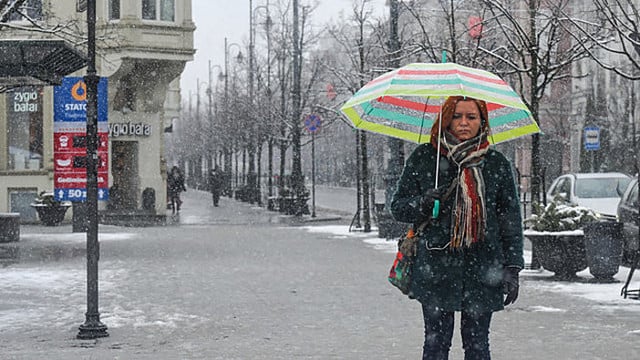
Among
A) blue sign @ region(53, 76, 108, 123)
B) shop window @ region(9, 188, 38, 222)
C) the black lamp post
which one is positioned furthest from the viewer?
shop window @ region(9, 188, 38, 222)

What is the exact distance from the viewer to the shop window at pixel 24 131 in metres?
34.8

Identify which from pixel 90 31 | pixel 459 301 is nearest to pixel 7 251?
pixel 90 31

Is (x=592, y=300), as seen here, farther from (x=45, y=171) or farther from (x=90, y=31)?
(x=45, y=171)

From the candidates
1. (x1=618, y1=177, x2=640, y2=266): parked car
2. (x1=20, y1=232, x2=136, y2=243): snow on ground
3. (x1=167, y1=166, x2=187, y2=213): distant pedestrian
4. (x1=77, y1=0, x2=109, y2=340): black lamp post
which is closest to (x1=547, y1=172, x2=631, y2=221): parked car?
(x1=618, y1=177, x2=640, y2=266): parked car

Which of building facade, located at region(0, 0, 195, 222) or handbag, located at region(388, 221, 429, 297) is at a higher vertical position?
building facade, located at region(0, 0, 195, 222)

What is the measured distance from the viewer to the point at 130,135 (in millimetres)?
37875

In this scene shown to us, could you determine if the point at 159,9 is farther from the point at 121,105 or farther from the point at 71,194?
the point at 71,194

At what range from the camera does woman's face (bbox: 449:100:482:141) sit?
6.27 m

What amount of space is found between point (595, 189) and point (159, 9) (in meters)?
18.0

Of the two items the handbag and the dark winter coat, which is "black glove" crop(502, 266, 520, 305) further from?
the handbag

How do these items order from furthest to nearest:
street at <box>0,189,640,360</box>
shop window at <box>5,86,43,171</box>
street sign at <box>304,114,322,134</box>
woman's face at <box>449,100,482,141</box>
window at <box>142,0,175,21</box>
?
window at <box>142,0,175,21</box> < shop window at <box>5,86,43,171</box> < street sign at <box>304,114,322,134</box> < street at <box>0,189,640,360</box> < woman's face at <box>449,100,482,141</box>

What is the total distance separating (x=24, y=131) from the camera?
34969 millimetres

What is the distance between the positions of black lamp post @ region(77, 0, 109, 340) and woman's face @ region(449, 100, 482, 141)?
5.09 metres

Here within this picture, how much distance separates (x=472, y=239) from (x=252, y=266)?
12.5 m
